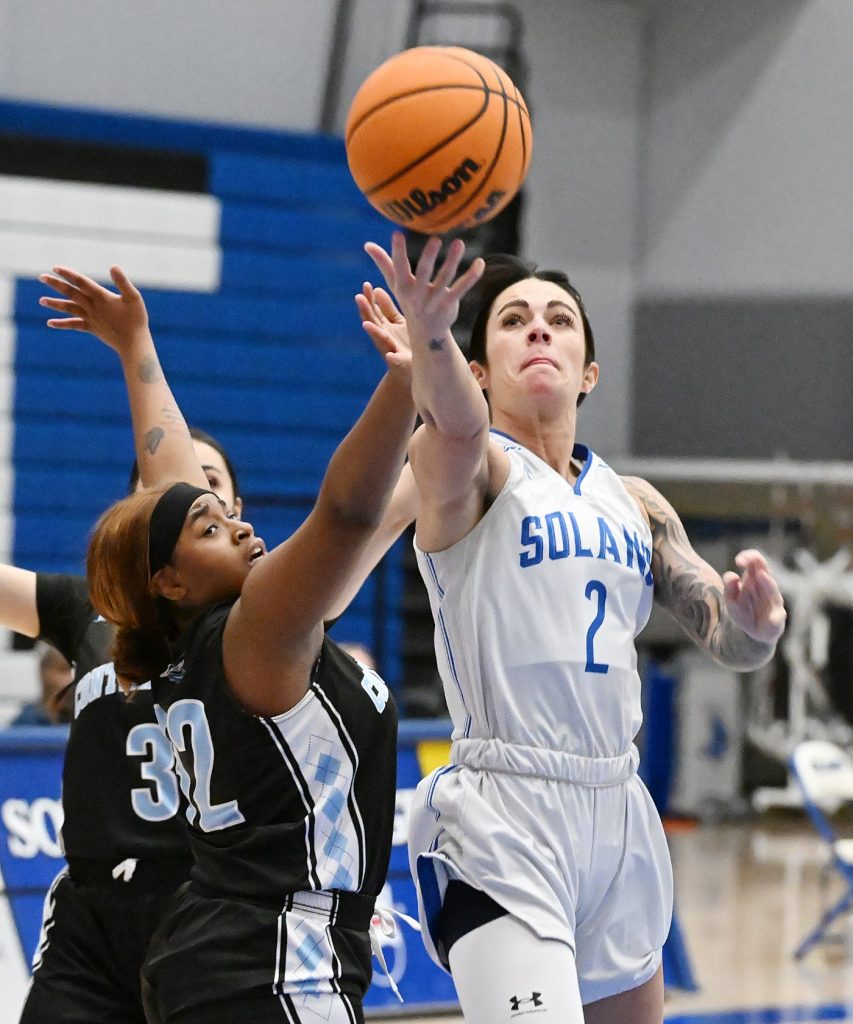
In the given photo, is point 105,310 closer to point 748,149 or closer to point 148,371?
point 148,371

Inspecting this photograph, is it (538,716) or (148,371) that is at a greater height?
(148,371)

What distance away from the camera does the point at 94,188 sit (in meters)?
10.6

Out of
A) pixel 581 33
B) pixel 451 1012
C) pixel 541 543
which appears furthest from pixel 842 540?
pixel 541 543

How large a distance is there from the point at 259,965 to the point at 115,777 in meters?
0.96

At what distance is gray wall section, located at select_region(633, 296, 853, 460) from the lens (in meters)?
13.5

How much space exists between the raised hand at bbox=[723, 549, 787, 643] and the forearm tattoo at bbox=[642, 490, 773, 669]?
6 centimetres

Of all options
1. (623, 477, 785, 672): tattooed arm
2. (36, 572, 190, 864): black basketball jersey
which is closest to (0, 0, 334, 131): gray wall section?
(36, 572, 190, 864): black basketball jersey

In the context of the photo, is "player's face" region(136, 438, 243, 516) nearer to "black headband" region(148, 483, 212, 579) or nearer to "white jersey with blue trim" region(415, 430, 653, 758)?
"white jersey with blue trim" region(415, 430, 653, 758)

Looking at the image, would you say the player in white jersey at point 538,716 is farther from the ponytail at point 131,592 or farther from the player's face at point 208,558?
the ponytail at point 131,592

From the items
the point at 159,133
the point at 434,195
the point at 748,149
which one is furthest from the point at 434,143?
the point at 748,149

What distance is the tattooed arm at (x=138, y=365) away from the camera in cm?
338

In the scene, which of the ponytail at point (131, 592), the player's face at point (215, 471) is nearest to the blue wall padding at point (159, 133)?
the player's face at point (215, 471)

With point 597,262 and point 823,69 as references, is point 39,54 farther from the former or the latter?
point 823,69

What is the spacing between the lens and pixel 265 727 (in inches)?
99.7
